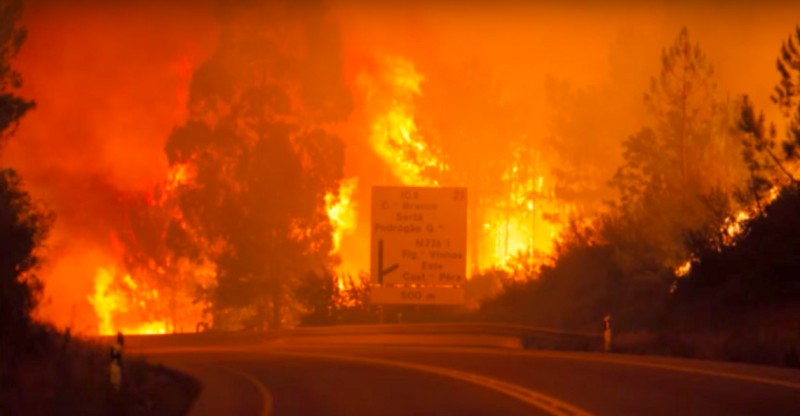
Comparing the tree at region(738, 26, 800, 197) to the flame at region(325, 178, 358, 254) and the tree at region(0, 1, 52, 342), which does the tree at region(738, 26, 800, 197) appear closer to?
the tree at region(0, 1, 52, 342)

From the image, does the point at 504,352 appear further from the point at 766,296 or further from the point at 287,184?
the point at 287,184

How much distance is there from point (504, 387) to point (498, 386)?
0.26m

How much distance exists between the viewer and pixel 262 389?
22422 mm

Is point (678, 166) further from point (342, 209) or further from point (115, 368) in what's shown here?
point (115, 368)

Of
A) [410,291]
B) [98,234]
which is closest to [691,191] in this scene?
[410,291]

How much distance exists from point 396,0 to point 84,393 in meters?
45.2

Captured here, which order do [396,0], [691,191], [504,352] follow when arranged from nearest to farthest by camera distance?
[504,352], [691,191], [396,0]

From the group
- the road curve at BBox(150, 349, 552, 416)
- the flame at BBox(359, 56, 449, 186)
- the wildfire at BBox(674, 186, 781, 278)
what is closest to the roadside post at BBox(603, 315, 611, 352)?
the road curve at BBox(150, 349, 552, 416)

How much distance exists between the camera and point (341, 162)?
55.4 m

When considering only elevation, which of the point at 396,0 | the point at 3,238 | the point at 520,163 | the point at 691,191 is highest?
the point at 396,0

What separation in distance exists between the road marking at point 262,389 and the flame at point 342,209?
26153 mm

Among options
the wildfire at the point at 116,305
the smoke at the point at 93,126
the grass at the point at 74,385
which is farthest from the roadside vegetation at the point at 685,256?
the smoke at the point at 93,126

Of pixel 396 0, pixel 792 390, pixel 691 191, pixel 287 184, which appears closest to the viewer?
pixel 792 390

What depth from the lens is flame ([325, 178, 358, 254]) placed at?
5656 cm
